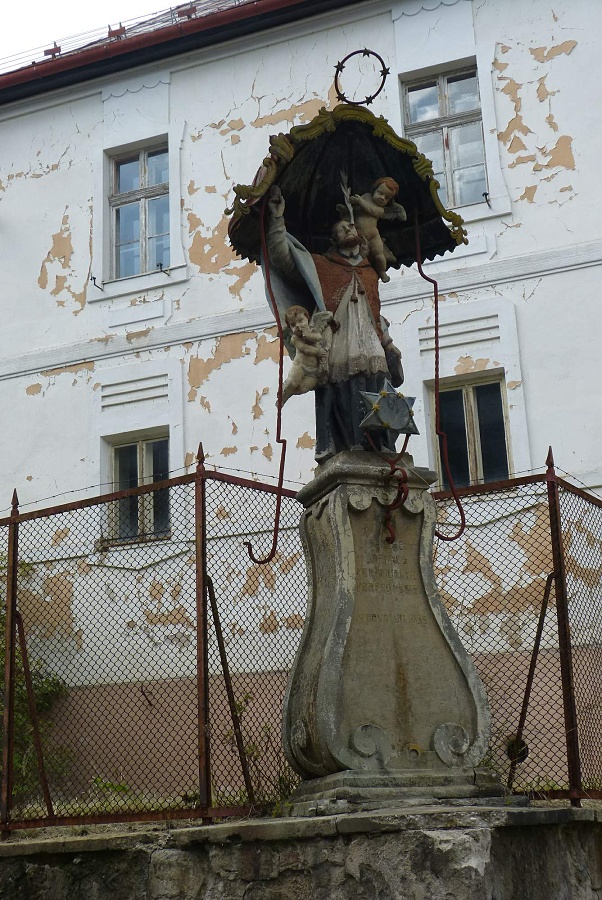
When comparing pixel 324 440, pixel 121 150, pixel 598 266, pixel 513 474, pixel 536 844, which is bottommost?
pixel 536 844

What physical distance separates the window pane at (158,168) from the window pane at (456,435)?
186 inches

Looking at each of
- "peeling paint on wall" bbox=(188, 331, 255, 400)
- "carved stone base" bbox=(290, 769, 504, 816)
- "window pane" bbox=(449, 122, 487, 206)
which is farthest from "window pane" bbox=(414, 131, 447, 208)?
"carved stone base" bbox=(290, 769, 504, 816)

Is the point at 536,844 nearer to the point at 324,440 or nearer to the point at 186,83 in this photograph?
the point at 324,440

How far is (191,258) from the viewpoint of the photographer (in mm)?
13641

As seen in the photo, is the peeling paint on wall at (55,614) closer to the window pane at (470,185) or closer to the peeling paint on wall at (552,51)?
the window pane at (470,185)

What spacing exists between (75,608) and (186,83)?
673 cm

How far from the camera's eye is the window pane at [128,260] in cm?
1414

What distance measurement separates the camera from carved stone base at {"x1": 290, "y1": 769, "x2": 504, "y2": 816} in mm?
5551

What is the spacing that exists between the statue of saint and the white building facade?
16.4 feet

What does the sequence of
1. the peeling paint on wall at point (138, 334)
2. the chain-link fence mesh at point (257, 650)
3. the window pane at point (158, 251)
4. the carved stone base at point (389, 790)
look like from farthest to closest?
the window pane at point (158, 251), the peeling paint on wall at point (138, 334), the chain-link fence mesh at point (257, 650), the carved stone base at point (389, 790)

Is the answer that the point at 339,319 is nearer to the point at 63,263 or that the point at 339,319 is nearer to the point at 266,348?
the point at 266,348

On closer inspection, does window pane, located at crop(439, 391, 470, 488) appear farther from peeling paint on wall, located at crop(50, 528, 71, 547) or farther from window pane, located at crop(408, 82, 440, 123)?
peeling paint on wall, located at crop(50, 528, 71, 547)

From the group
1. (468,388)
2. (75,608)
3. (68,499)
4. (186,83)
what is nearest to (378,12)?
(186,83)

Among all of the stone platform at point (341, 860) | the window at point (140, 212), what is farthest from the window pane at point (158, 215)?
the stone platform at point (341, 860)
